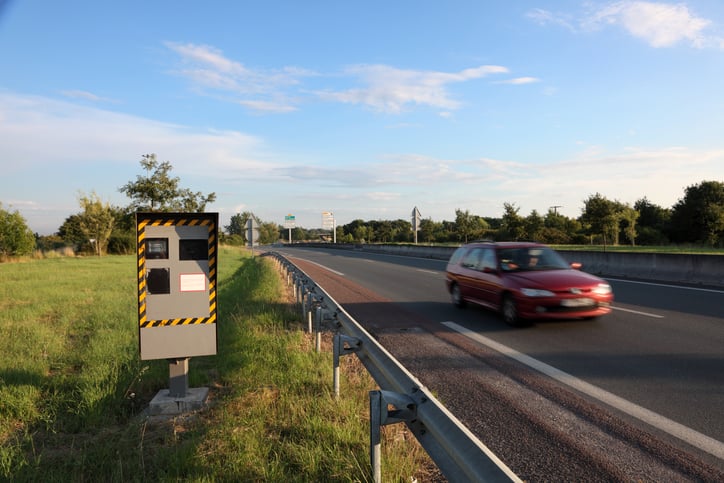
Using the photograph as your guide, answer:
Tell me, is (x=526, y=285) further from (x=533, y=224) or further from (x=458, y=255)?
(x=533, y=224)

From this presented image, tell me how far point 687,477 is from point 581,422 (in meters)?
1.02

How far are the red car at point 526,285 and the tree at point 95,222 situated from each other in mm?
42817

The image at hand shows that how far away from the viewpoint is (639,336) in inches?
287

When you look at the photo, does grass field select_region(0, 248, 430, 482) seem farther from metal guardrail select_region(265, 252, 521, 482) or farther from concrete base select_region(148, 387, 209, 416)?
metal guardrail select_region(265, 252, 521, 482)

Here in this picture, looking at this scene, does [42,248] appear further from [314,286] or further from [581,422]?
[581,422]

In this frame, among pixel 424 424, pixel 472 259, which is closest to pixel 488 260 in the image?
pixel 472 259

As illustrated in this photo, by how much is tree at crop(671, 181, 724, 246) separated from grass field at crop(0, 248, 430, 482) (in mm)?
60586

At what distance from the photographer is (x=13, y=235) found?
114 ft

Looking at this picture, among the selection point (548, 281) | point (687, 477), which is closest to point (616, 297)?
point (548, 281)

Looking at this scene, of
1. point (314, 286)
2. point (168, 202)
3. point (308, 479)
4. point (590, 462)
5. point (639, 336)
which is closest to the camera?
point (308, 479)

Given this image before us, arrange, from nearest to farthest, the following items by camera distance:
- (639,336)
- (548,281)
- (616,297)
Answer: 1. (639,336)
2. (548,281)
3. (616,297)

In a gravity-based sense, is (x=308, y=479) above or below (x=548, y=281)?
below

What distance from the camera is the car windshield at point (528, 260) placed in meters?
9.01

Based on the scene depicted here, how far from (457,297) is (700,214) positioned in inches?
2364
